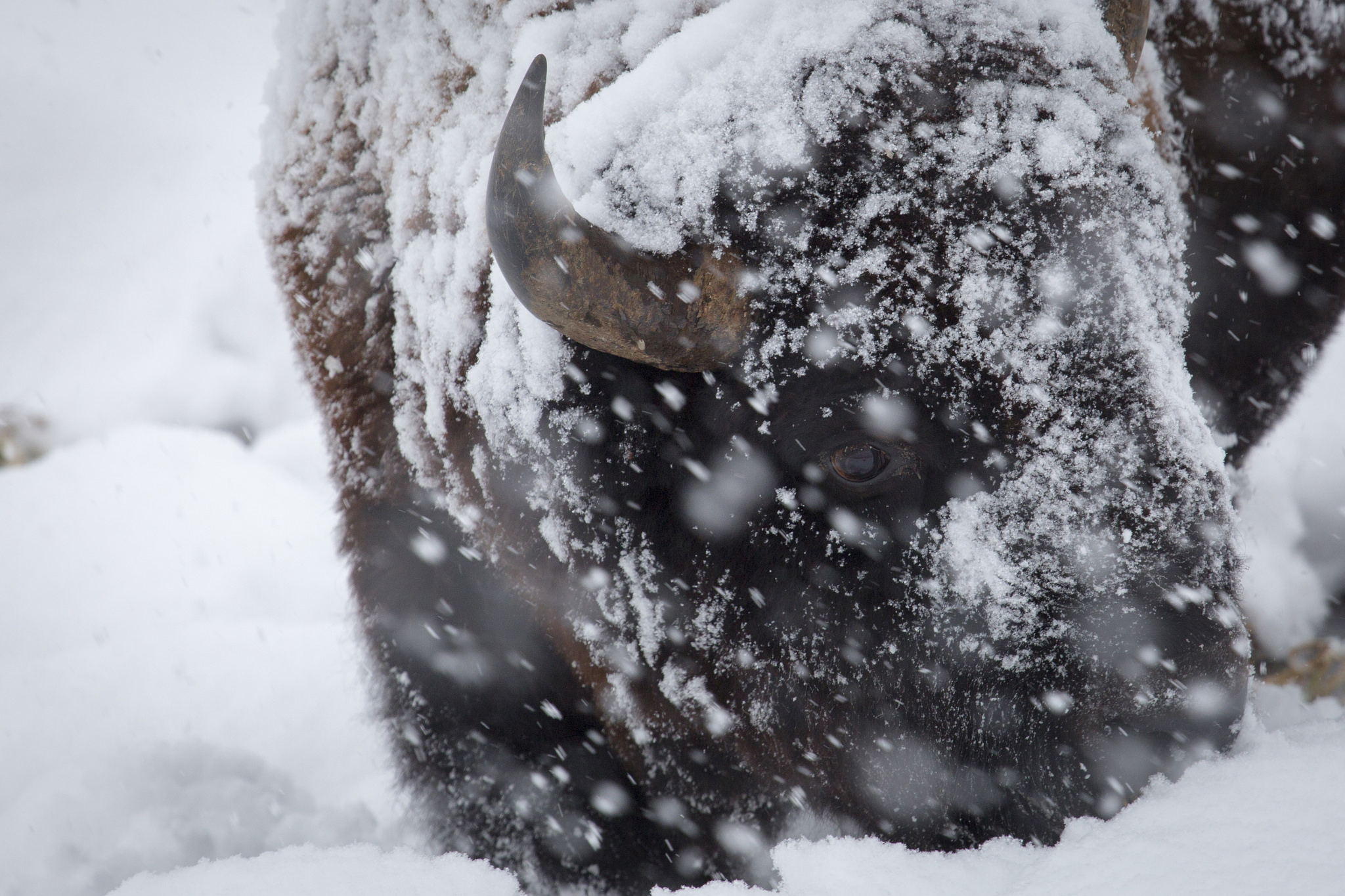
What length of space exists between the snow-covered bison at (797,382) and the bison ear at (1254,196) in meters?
0.42

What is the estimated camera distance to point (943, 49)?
1.50 m

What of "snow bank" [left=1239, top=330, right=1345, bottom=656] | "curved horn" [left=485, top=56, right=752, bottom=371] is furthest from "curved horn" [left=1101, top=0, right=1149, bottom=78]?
"snow bank" [left=1239, top=330, right=1345, bottom=656]

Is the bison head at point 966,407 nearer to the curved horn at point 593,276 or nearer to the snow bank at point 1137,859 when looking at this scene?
the curved horn at point 593,276

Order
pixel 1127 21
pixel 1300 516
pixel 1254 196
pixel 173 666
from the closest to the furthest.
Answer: pixel 1127 21 < pixel 1254 196 < pixel 173 666 < pixel 1300 516

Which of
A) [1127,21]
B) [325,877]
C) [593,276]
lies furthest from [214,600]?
[1127,21]

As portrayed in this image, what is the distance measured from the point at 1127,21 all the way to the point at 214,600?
16.0 ft

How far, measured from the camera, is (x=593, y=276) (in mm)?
1287

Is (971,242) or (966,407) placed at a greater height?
(971,242)

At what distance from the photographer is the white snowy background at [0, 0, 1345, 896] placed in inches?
51.7

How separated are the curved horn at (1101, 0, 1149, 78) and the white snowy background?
4.38ft

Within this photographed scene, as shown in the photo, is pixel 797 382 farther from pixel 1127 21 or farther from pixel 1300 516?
pixel 1300 516

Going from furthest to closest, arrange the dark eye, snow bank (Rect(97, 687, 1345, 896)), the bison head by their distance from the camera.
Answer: the dark eye, the bison head, snow bank (Rect(97, 687, 1345, 896))

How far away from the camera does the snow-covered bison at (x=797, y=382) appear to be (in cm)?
141

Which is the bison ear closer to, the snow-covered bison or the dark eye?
the snow-covered bison
